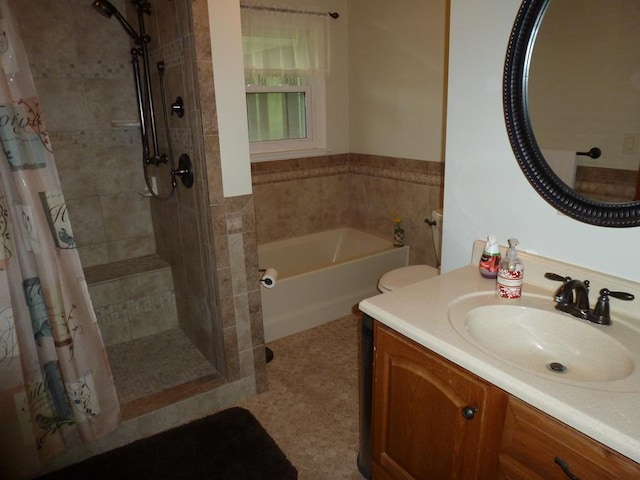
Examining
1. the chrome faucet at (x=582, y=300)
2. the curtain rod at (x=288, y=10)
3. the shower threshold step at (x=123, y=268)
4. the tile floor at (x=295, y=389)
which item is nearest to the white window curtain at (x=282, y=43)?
the curtain rod at (x=288, y=10)

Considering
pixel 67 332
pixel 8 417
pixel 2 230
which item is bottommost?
pixel 8 417

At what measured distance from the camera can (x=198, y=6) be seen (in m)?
1.70

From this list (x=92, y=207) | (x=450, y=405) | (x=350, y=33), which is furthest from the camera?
(x=350, y=33)

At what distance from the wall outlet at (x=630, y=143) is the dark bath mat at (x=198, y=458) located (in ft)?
5.34

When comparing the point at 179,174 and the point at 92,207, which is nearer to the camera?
the point at 179,174

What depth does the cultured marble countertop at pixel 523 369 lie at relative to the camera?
32.8 inches

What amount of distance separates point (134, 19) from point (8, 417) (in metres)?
2.06

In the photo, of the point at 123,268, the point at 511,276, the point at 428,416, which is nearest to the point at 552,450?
the point at 428,416

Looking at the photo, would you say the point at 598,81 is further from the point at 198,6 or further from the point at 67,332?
the point at 67,332

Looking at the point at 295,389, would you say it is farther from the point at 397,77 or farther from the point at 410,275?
the point at 397,77

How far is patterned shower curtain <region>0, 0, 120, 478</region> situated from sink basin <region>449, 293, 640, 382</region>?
1.40 metres

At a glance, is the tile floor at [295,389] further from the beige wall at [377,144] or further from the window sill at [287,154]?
the window sill at [287,154]

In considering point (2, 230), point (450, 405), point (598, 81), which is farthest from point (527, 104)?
point (2, 230)

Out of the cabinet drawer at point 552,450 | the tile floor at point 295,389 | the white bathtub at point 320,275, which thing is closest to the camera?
the cabinet drawer at point 552,450
